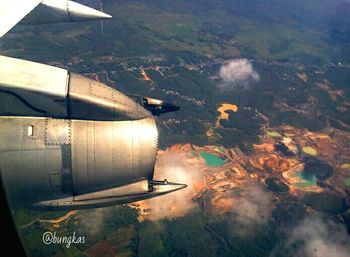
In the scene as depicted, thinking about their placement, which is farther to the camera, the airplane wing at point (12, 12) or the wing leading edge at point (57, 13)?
the wing leading edge at point (57, 13)

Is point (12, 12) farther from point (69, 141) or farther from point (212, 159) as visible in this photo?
point (212, 159)

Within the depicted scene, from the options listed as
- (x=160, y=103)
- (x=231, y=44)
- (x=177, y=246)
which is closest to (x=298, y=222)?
(x=177, y=246)

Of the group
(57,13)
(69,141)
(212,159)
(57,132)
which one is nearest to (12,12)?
(57,132)

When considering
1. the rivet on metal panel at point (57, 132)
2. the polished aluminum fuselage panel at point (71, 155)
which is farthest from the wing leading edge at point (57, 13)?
the polished aluminum fuselage panel at point (71, 155)

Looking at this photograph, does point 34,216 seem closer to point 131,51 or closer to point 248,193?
point 248,193

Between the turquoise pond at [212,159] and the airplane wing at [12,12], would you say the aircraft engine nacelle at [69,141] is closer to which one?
the airplane wing at [12,12]
